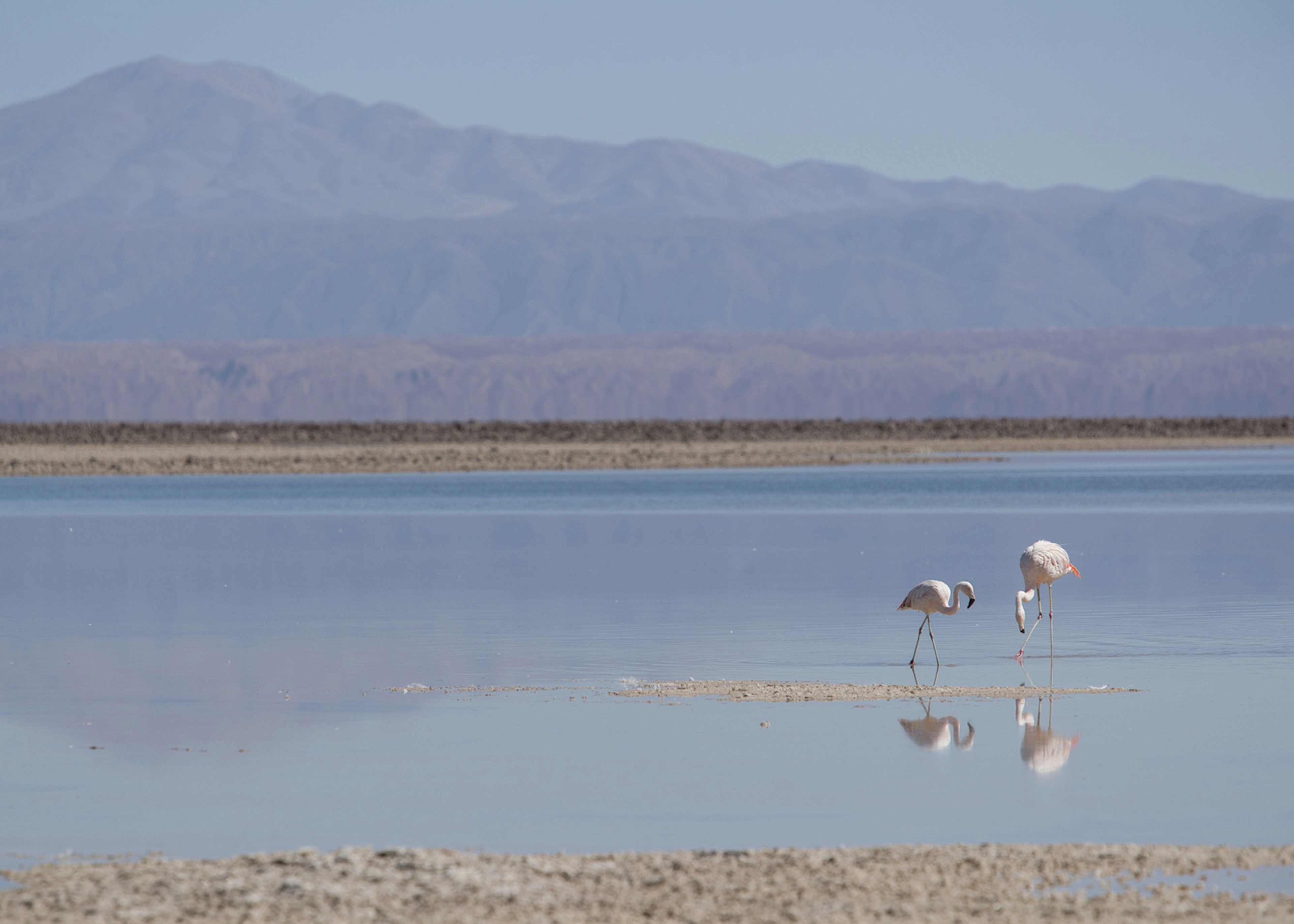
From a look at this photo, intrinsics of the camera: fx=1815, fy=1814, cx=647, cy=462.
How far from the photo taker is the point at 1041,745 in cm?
1005

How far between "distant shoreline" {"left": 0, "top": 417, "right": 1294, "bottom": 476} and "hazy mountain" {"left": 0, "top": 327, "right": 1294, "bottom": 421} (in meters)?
75.9

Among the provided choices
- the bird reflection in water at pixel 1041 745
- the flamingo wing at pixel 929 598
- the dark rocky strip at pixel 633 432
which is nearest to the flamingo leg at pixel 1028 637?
the flamingo wing at pixel 929 598

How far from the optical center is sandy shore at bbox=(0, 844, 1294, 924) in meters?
6.96

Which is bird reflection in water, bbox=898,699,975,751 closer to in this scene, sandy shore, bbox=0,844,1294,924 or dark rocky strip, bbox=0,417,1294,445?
sandy shore, bbox=0,844,1294,924

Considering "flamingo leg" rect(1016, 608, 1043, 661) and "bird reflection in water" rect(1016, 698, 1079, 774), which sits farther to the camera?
"flamingo leg" rect(1016, 608, 1043, 661)

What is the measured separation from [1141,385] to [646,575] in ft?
517

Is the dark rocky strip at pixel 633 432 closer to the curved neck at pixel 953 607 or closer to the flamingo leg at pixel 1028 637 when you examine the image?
the flamingo leg at pixel 1028 637

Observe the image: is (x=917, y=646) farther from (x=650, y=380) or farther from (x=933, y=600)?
(x=650, y=380)

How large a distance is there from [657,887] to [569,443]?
65.6 m

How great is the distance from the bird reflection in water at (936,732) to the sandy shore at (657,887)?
2.32m

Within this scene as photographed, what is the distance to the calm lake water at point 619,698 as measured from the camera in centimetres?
852

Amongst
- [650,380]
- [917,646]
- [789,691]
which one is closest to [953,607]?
[917,646]

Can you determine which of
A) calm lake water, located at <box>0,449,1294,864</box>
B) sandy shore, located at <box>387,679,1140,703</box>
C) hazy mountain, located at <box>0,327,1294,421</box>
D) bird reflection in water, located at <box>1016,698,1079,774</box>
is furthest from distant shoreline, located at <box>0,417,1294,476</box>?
hazy mountain, located at <box>0,327,1294,421</box>

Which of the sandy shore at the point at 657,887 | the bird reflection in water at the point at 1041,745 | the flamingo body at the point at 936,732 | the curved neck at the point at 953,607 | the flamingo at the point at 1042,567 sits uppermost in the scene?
the flamingo at the point at 1042,567
